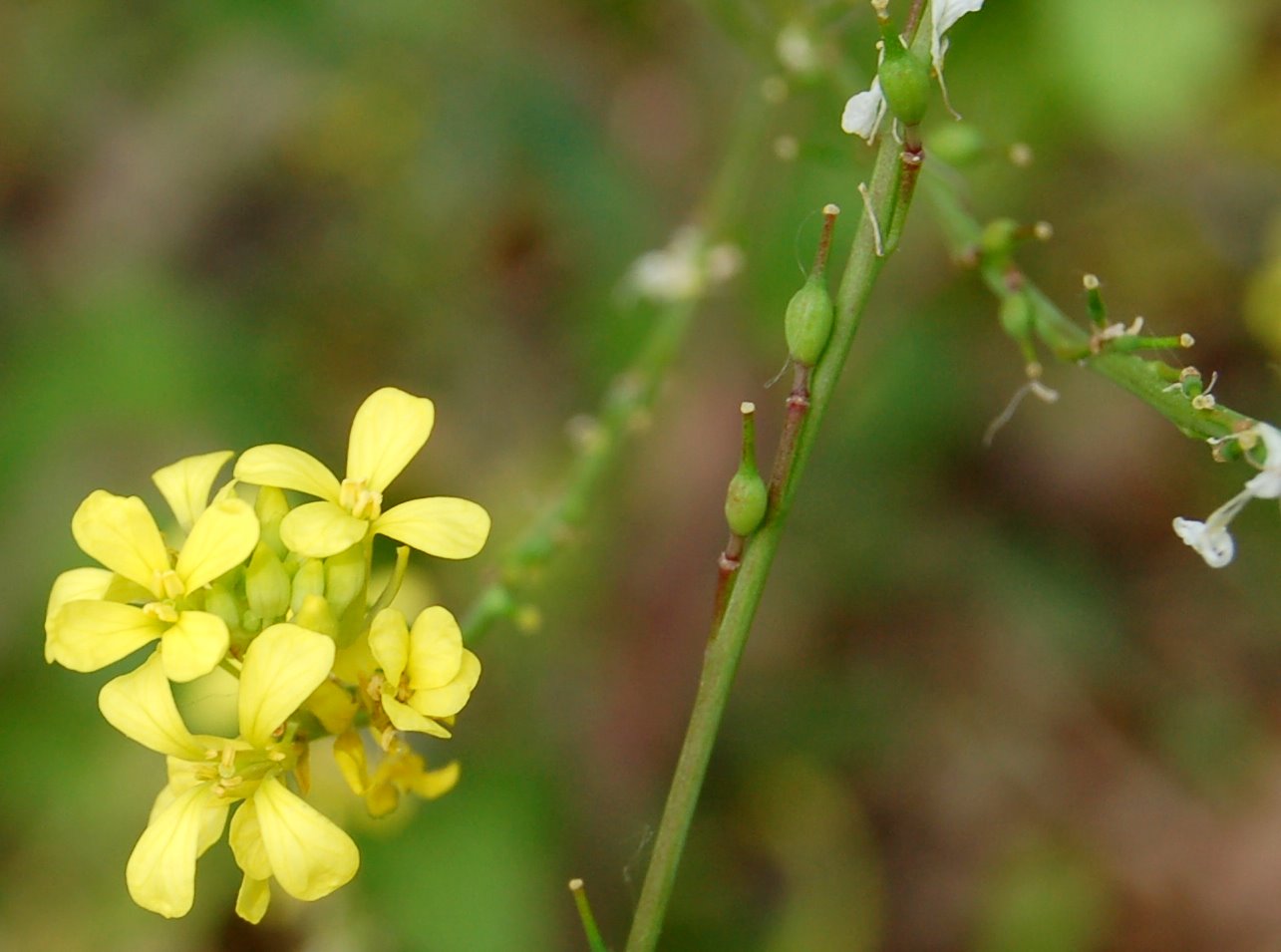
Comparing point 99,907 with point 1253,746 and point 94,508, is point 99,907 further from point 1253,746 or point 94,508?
point 1253,746

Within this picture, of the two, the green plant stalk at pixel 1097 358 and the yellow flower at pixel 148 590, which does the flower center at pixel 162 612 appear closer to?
the yellow flower at pixel 148 590

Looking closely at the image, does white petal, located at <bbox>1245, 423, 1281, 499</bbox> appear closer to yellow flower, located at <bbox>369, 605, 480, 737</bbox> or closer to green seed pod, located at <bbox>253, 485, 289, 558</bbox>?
yellow flower, located at <bbox>369, 605, 480, 737</bbox>

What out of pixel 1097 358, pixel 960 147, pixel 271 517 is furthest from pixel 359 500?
pixel 960 147

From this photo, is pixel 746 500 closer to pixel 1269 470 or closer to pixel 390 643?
pixel 390 643

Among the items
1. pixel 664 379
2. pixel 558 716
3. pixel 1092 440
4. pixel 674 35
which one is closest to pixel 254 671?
pixel 664 379

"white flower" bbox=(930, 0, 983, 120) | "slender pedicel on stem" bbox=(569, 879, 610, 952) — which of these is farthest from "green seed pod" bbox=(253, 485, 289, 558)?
"white flower" bbox=(930, 0, 983, 120)

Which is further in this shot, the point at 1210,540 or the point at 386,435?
the point at 386,435
